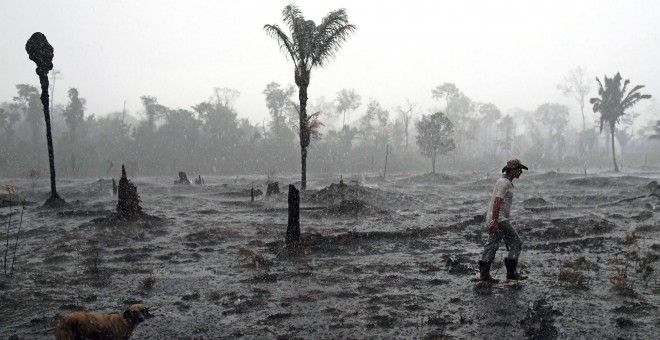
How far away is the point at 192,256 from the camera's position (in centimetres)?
864

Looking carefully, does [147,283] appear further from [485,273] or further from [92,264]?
[485,273]

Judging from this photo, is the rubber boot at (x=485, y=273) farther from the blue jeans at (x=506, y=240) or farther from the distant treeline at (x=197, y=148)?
the distant treeline at (x=197, y=148)

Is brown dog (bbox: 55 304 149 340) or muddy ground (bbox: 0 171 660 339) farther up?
brown dog (bbox: 55 304 149 340)

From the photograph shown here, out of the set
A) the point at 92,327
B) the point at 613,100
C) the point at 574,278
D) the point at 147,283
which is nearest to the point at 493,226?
the point at 574,278

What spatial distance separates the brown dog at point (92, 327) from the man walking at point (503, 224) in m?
4.89

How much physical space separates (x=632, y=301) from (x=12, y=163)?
51.4 metres

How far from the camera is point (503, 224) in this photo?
6016 millimetres

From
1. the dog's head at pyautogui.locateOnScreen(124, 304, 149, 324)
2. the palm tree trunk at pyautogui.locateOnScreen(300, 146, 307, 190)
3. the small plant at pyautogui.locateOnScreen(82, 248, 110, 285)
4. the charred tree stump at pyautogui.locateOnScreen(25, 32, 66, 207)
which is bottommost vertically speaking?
the small plant at pyautogui.locateOnScreen(82, 248, 110, 285)

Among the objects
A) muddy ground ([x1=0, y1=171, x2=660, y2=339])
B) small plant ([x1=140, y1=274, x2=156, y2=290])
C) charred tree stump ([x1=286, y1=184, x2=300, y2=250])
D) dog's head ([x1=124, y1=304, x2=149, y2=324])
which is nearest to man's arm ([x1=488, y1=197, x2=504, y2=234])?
muddy ground ([x1=0, y1=171, x2=660, y2=339])

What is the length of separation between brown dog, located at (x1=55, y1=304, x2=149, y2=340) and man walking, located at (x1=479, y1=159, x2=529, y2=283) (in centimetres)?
489

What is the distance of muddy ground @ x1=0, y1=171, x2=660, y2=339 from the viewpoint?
187 inches

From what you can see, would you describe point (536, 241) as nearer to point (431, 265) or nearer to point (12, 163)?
point (431, 265)

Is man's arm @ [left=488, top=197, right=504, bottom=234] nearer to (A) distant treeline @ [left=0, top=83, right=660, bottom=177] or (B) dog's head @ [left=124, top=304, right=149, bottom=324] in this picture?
(B) dog's head @ [left=124, top=304, right=149, bottom=324]

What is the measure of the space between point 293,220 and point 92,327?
5.81 meters
